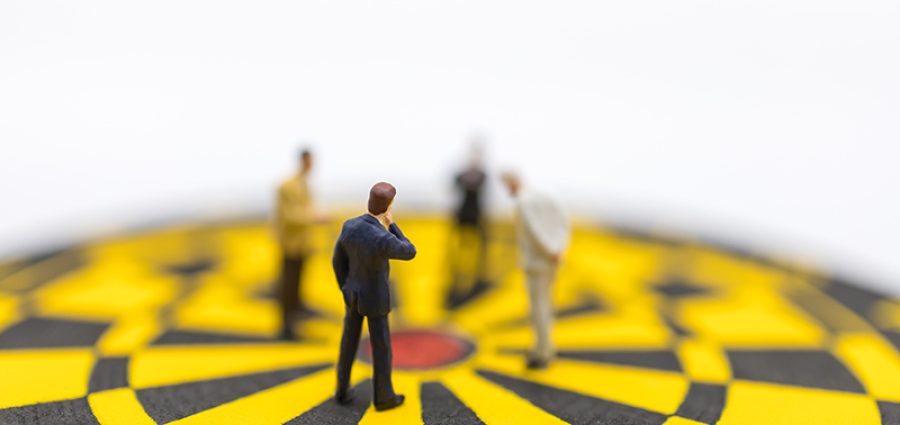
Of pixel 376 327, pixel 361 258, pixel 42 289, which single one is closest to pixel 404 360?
pixel 376 327

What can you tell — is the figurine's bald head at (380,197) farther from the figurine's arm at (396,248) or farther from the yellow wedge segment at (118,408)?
the yellow wedge segment at (118,408)

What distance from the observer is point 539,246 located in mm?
5805

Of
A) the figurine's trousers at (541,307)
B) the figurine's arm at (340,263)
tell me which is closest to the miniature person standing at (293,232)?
the figurine's arm at (340,263)

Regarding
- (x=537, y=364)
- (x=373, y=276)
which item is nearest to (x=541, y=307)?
(x=537, y=364)

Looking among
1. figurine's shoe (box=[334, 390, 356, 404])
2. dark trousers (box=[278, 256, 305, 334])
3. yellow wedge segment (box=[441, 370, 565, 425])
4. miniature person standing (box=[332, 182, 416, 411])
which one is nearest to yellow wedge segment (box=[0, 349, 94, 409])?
Answer: dark trousers (box=[278, 256, 305, 334])

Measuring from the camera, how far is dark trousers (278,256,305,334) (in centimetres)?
653

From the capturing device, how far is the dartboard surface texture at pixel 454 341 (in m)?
5.30

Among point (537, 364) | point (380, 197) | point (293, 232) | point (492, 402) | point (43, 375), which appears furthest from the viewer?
point (293, 232)

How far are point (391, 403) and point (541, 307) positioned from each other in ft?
4.64

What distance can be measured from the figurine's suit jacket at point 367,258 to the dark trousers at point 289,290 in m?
1.60

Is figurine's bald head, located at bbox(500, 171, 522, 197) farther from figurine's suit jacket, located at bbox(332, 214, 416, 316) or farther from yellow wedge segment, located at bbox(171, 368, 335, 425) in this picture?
yellow wedge segment, located at bbox(171, 368, 335, 425)

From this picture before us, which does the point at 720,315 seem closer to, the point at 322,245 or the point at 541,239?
the point at 541,239

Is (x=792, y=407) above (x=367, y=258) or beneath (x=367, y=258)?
beneath

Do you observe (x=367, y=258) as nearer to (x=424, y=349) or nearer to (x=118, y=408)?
(x=424, y=349)
